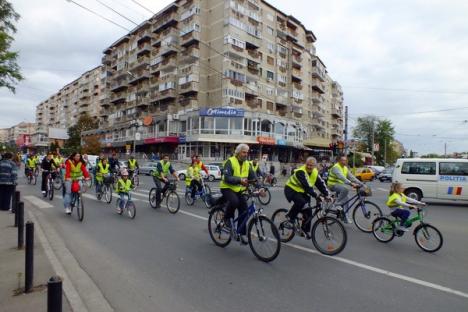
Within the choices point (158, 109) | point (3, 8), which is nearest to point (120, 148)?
point (158, 109)

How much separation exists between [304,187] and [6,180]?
754cm

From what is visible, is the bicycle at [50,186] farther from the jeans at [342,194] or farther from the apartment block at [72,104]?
the apartment block at [72,104]

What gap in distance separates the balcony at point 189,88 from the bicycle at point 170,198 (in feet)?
120

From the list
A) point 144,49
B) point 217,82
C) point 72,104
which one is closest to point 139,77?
point 144,49

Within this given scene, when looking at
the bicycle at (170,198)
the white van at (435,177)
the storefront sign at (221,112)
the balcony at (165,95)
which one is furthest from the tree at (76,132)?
the white van at (435,177)

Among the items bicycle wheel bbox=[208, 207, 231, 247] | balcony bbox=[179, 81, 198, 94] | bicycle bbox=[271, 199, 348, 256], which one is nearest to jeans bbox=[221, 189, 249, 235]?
bicycle wheel bbox=[208, 207, 231, 247]

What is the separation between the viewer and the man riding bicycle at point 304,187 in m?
6.36

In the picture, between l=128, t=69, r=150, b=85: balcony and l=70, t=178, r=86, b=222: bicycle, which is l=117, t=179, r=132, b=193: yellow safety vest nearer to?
l=70, t=178, r=86, b=222: bicycle

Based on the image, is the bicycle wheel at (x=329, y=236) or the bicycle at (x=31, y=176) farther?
the bicycle at (x=31, y=176)

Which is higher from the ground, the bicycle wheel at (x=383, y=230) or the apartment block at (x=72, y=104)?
the apartment block at (x=72, y=104)

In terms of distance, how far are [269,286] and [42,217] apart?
726cm

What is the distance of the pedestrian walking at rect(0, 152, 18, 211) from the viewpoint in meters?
8.63

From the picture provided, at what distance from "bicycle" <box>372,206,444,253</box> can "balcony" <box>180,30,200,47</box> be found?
1708 inches

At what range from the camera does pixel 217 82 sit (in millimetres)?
47062
